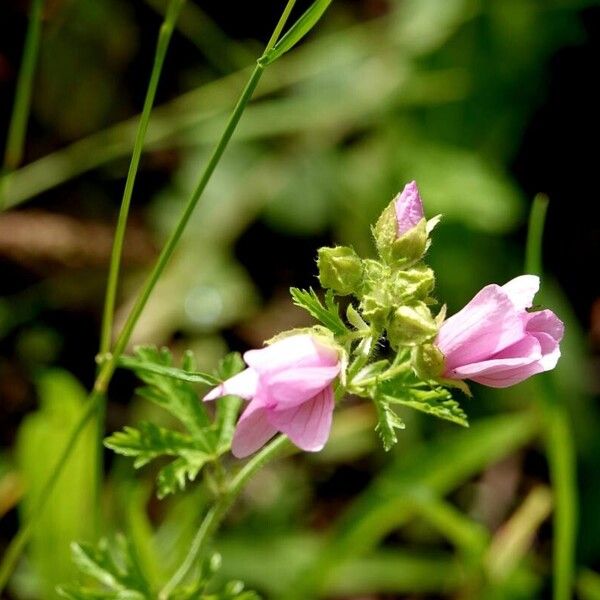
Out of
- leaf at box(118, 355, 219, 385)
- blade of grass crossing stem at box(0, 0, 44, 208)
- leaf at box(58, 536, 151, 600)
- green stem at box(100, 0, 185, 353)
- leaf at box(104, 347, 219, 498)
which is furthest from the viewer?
blade of grass crossing stem at box(0, 0, 44, 208)

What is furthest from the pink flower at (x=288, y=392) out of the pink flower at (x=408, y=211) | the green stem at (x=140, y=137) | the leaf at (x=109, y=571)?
the leaf at (x=109, y=571)

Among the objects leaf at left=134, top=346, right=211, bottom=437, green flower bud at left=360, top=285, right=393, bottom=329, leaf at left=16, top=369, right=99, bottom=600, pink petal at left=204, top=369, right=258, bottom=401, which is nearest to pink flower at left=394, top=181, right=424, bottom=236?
green flower bud at left=360, top=285, right=393, bottom=329

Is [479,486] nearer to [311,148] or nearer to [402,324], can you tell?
[311,148]

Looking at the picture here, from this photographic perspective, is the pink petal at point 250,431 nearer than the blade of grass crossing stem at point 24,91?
Yes

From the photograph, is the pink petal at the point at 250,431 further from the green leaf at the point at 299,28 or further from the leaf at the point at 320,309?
the green leaf at the point at 299,28

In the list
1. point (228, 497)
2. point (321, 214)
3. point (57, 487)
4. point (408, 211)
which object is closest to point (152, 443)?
point (228, 497)

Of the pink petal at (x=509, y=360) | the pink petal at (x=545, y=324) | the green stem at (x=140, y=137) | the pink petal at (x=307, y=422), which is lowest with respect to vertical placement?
the pink petal at (x=545, y=324)

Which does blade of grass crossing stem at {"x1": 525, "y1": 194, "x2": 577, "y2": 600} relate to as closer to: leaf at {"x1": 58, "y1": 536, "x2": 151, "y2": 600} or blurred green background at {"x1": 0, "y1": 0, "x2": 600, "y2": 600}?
blurred green background at {"x1": 0, "y1": 0, "x2": 600, "y2": 600}
